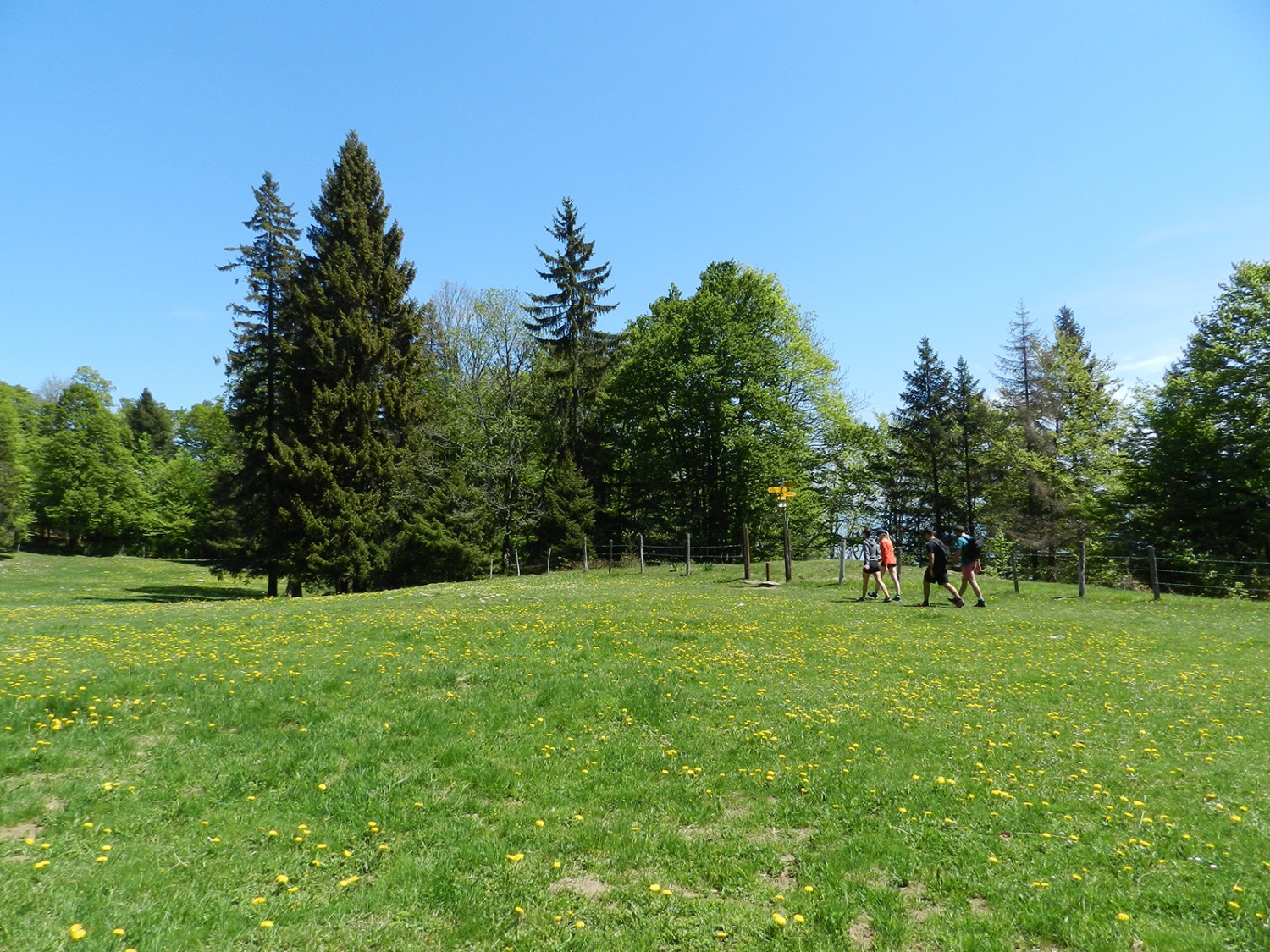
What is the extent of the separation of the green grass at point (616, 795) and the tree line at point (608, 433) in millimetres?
21092

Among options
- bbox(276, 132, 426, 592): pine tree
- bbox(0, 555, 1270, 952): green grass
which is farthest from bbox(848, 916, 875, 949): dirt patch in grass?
bbox(276, 132, 426, 592): pine tree

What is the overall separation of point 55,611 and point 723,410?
34772 mm

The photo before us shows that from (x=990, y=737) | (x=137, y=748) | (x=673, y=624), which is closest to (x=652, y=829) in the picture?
(x=990, y=737)

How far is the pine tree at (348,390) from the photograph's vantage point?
3055 centimetres

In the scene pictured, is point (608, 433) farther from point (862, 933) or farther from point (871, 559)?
point (862, 933)

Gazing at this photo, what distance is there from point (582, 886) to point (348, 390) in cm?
3120

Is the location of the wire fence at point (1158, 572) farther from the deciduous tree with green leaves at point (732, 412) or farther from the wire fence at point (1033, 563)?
the deciduous tree with green leaves at point (732, 412)

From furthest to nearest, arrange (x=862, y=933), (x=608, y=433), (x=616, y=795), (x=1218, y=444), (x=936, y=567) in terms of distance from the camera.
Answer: (x=608, y=433)
(x=1218, y=444)
(x=936, y=567)
(x=616, y=795)
(x=862, y=933)

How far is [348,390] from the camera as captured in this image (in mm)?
31875

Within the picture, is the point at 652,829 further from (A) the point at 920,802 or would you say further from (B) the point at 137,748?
(B) the point at 137,748

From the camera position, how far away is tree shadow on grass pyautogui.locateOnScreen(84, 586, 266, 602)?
30.2 meters

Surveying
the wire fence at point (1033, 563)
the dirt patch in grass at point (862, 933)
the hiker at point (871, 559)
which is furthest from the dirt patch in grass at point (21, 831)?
the wire fence at point (1033, 563)

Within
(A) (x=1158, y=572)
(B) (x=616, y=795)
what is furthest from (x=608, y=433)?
(B) (x=616, y=795)

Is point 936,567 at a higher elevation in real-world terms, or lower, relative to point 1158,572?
higher
